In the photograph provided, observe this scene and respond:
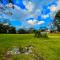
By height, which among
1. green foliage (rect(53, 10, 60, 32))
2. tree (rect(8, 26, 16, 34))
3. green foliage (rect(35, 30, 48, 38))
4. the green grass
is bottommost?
the green grass

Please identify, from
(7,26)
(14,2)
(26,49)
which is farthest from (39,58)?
(14,2)

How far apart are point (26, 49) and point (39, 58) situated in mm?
226

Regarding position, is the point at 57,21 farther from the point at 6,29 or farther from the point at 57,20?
the point at 6,29

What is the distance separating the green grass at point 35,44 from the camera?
2.53 m

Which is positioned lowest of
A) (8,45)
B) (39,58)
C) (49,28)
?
(39,58)

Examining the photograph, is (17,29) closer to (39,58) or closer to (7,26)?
(7,26)

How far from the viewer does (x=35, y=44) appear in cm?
261

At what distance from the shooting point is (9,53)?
2549 millimetres

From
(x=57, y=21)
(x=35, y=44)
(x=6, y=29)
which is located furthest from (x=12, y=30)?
(x=57, y=21)

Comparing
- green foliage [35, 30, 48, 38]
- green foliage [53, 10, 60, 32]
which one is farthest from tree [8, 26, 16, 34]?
green foliage [53, 10, 60, 32]

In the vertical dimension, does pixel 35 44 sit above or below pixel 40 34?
below

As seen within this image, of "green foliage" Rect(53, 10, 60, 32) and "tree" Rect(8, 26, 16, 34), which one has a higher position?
"green foliage" Rect(53, 10, 60, 32)

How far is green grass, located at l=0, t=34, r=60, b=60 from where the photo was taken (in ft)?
8.29

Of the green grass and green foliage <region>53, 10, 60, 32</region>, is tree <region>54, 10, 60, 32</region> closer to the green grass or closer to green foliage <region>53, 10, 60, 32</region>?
green foliage <region>53, 10, 60, 32</region>
